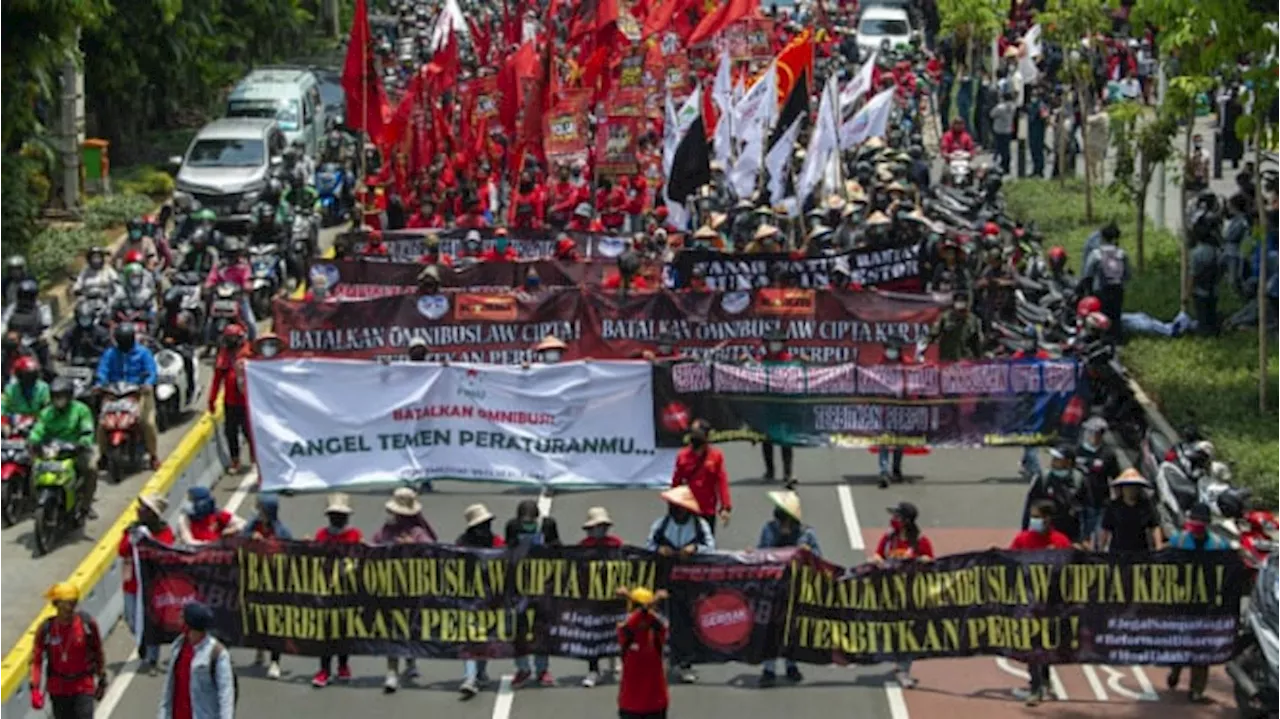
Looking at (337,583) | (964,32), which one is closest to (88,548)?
(337,583)

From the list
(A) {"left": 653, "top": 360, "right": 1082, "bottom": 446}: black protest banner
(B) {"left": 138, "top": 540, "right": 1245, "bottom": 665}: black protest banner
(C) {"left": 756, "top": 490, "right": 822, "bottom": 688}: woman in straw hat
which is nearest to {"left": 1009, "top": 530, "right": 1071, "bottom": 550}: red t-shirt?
(B) {"left": 138, "top": 540, "right": 1245, "bottom": 665}: black protest banner

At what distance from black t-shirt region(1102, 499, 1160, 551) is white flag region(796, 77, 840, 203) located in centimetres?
1283

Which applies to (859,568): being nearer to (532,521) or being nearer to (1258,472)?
(532,521)

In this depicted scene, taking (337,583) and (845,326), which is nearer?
(337,583)

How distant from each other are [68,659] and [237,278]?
1309 cm

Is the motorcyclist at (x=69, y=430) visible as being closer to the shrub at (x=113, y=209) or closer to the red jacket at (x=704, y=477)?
the red jacket at (x=704, y=477)

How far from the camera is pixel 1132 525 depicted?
18766mm

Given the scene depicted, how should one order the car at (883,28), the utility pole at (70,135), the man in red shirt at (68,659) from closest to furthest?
the man in red shirt at (68,659)
the utility pole at (70,135)
the car at (883,28)

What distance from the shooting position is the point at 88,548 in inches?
905

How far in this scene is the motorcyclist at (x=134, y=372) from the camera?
2502 centimetres

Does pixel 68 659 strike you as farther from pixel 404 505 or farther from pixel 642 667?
pixel 642 667

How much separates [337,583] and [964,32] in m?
31.5

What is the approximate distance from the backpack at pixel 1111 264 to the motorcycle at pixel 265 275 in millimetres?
10009

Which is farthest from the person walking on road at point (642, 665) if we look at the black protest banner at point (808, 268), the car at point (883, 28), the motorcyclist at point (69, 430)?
the car at point (883, 28)
